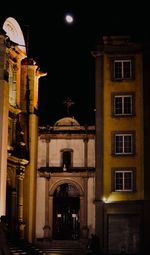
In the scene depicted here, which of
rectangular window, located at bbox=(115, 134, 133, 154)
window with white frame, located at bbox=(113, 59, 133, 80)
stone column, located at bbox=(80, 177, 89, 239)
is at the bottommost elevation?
stone column, located at bbox=(80, 177, 89, 239)

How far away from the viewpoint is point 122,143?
48.0 metres

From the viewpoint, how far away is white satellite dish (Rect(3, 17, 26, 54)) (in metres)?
49.3

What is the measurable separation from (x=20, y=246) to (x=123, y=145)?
33.5 ft

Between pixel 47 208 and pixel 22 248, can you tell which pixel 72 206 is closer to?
pixel 47 208

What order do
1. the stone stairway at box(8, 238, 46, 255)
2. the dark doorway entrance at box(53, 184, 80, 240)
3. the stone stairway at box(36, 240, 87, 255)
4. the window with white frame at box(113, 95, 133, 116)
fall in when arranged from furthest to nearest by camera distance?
the dark doorway entrance at box(53, 184, 80, 240), the stone stairway at box(36, 240, 87, 255), the window with white frame at box(113, 95, 133, 116), the stone stairway at box(8, 238, 46, 255)

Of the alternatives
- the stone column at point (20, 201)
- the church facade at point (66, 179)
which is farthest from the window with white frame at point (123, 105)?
the stone column at point (20, 201)

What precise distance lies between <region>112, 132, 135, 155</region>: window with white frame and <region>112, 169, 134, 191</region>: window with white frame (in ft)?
4.47

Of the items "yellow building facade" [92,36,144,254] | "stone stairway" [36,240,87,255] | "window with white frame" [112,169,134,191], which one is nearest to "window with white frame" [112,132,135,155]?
"yellow building facade" [92,36,144,254]

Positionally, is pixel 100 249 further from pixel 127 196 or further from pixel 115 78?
pixel 115 78

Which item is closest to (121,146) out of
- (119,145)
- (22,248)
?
(119,145)

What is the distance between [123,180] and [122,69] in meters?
8.14

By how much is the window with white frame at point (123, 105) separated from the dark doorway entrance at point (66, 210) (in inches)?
424

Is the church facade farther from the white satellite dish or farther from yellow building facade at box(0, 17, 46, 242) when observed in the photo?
the white satellite dish

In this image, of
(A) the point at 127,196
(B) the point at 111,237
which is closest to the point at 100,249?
(B) the point at 111,237
